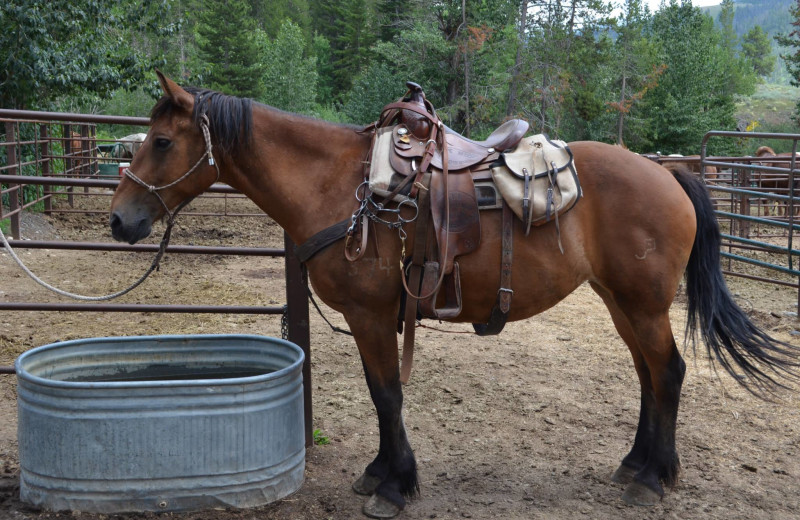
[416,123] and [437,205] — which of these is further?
[416,123]

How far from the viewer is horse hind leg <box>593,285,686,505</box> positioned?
2.91m

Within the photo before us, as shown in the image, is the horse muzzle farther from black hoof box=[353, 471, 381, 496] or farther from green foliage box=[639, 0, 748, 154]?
green foliage box=[639, 0, 748, 154]

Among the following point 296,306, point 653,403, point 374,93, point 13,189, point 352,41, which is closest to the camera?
point 653,403

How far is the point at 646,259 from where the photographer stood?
2816mm

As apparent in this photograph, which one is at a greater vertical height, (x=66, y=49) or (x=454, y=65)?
(x=454, y=65)

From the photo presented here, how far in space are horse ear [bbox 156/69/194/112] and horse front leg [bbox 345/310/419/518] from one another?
1.04 m

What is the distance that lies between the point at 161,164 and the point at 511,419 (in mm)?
2344

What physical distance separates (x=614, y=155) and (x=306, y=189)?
1.30m

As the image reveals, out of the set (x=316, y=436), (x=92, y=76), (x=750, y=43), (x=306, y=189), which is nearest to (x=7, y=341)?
(x=316, y=436)

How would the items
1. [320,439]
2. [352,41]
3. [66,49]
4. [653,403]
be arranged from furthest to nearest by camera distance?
1. [352,41]
2. [66,49]
3. [320,439]
4. [653,403]

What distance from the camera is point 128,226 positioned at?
2656mm

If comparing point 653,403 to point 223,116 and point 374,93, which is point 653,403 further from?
point 374,93

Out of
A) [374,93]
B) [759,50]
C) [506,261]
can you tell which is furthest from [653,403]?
[759,50]

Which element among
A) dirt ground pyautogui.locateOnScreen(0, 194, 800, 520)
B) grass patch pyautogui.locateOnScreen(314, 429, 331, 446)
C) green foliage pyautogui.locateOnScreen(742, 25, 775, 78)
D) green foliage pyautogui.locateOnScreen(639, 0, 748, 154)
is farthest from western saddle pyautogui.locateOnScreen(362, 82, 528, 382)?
green foliage pyautogui.locateOnScreen(742, 25, 775, 78)
